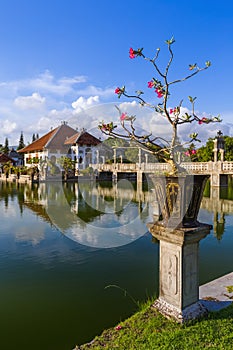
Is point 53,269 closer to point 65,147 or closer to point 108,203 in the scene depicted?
point 108,203

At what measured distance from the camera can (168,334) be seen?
286cm

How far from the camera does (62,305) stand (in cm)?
421

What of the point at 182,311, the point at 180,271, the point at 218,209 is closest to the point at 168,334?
the point at 182,311

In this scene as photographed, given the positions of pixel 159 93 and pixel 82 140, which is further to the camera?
pixel 82 140

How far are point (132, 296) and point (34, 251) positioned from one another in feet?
10.4

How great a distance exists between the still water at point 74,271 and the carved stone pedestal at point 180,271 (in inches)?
38.4

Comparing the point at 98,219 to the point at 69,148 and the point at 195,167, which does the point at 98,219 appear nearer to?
the point at 195,167

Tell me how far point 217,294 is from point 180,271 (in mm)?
1154

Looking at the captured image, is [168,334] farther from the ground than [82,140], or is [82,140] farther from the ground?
[82,140]

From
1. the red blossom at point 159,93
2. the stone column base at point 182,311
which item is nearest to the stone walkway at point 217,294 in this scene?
the stone column base at point 182,311

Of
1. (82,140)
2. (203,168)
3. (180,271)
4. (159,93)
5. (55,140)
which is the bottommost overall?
(180,271)

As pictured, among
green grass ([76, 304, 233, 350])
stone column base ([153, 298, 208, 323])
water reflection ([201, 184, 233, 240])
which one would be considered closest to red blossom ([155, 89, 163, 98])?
stone column base ([153, 298, 208, 323])

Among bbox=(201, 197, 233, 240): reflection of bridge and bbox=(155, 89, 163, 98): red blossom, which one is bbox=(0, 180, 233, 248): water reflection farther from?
bbox=(155, 89, 163, 98): red blossom

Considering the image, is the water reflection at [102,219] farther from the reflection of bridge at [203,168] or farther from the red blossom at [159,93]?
the red blossom at [159,93]
